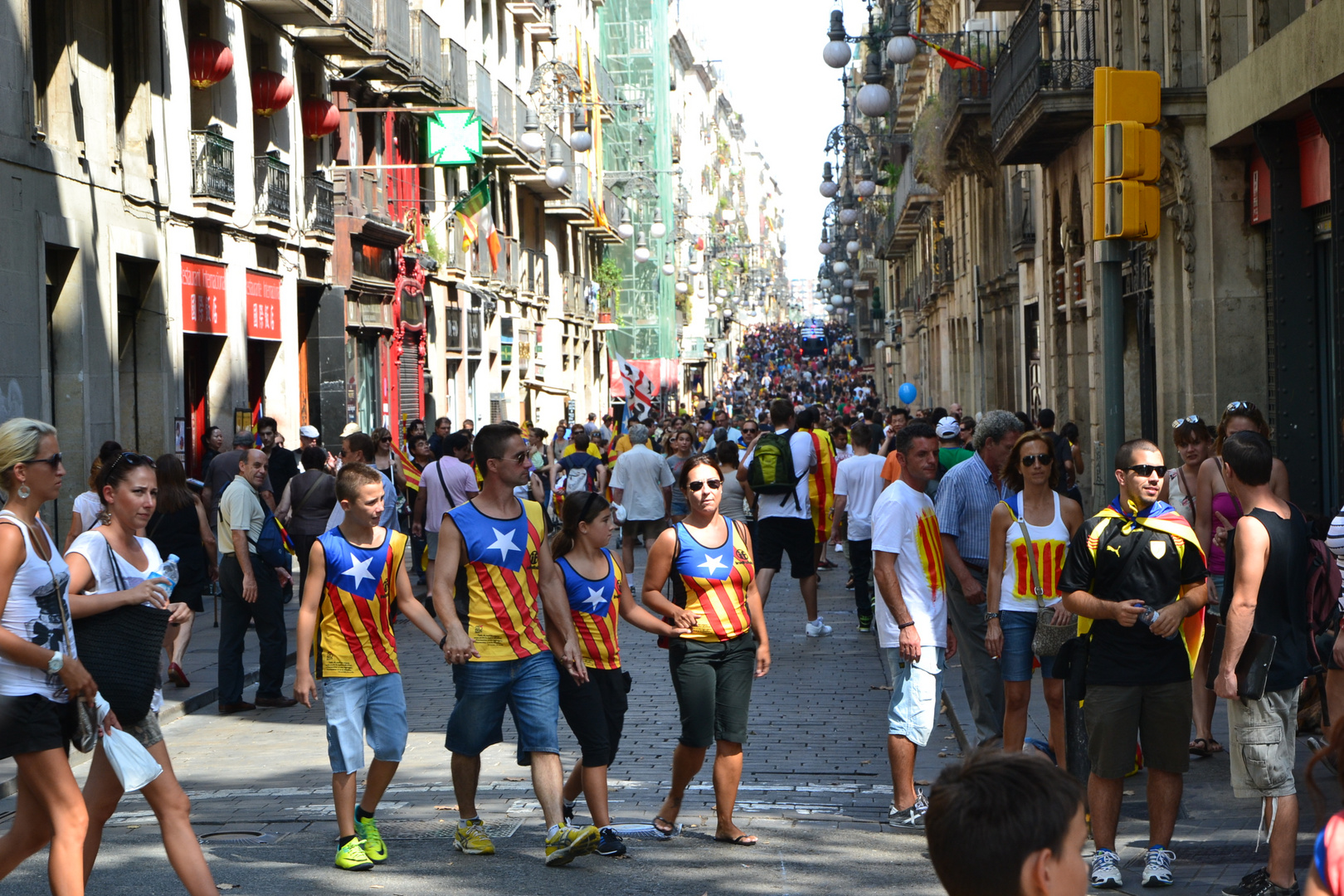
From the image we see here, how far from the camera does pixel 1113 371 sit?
7980 millimetres

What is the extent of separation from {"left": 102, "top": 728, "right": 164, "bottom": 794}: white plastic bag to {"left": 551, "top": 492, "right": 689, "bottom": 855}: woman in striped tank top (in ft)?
6.63

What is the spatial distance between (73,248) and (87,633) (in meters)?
12.7

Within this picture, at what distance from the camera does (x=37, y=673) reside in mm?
5008

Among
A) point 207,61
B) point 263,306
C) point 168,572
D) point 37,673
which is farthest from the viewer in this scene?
point 263,306

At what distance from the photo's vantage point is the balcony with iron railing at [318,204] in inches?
954

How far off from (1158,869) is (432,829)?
3213 millimetres

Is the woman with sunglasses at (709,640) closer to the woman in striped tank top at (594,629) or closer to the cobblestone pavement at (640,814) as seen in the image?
the woman in striped tank top at (594,629)

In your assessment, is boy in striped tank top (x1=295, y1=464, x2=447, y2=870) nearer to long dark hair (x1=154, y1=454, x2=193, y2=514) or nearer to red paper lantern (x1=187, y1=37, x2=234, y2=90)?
long dark hair (x1=154, y1=454, x2=193, y2=514)

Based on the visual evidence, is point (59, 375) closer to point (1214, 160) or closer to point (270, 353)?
point (270, 353)

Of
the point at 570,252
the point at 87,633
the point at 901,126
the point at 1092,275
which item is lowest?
the point at 87,633

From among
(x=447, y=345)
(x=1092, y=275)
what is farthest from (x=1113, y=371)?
(x=447, y=345)

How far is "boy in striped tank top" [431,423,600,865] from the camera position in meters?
6.57

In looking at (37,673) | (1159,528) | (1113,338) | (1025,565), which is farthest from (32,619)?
(1113,338)

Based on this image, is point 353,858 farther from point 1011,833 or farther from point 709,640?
point 1011,833
